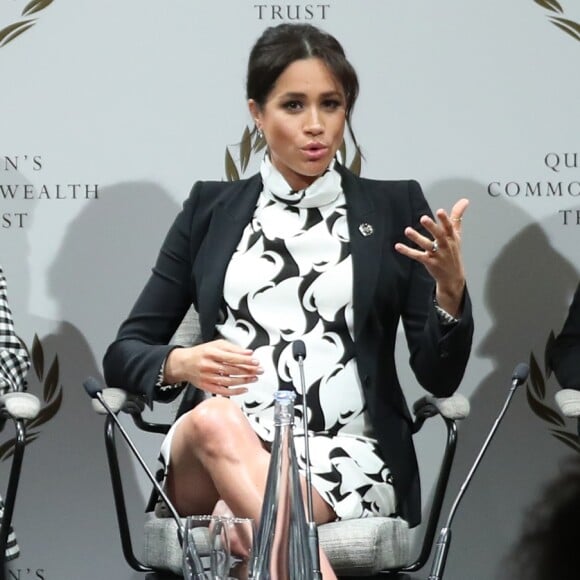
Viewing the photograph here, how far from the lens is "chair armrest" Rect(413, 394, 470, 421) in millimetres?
3037

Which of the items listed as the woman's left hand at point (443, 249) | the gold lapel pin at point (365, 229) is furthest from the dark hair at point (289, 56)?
the woman's left hand at point (443, 249)

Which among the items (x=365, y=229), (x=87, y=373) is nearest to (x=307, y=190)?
(x=365, y=229)

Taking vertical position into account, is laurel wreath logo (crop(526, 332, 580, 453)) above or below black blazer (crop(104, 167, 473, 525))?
below

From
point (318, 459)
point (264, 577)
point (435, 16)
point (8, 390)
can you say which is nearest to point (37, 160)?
point (8, 390)

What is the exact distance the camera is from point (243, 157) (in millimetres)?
4059

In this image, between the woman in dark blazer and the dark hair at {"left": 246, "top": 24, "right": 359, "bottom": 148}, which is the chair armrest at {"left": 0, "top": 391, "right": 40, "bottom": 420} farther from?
the dark hair at {"left": 246, "top": 24, "right": 359, "bottom": 148}

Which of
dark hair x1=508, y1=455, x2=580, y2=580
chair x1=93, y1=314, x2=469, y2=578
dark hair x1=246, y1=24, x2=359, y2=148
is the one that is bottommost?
dark hair x1=508, y1=455, x2=580, y2=580

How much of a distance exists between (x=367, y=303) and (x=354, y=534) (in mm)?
594

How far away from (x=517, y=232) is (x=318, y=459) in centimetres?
135

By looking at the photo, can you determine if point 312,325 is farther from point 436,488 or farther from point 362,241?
point 436,488

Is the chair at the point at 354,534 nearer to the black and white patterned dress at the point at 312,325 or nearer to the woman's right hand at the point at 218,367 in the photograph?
the black and white patterned dress at the point at 312,325

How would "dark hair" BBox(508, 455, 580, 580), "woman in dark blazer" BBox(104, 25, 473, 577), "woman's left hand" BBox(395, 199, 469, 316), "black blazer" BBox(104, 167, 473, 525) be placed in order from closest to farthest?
1. "woman's left hand" BBox(395, 199, 469, 316)
2. "woman in dark blazer" BBox(104, 25, 473, 577)
3. "black blazer" BBox(104, 167, 473, 525)
4. "dark hair" BBox(508, 455, 580, 580)

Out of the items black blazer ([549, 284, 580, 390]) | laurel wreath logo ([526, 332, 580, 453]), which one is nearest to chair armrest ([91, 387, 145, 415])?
black blazer ([549, 284, 580, 390])

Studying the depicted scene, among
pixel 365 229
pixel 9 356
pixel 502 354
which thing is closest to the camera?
pixel 365 229
